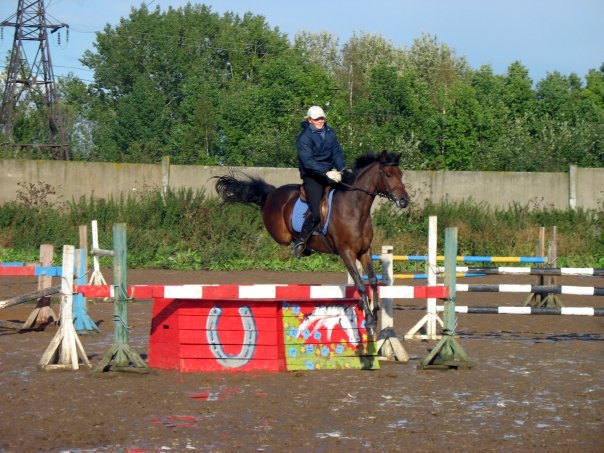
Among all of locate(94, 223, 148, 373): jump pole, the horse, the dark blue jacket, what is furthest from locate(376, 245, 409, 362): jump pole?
locate(94, 223, 148, 373): jump pole

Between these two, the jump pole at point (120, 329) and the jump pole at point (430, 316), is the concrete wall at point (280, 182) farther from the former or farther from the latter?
the jump pole at point (120, 329)

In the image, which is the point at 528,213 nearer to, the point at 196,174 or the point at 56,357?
the point at 196,174

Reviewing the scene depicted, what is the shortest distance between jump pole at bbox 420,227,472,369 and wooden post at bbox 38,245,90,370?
11.8ft

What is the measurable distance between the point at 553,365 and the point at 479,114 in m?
43.1

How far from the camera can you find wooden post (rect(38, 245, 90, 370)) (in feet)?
30.6

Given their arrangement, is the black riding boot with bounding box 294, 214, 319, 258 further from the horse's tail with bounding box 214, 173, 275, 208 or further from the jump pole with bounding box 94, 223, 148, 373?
the jump pole with bounding box 94, 223, 148, 373

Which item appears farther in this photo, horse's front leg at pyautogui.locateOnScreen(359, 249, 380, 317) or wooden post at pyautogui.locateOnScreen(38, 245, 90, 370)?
horse's front leg at pyautogui.locateOnScreen(359, 249, 380, 317)

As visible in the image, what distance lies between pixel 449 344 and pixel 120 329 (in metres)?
3.41

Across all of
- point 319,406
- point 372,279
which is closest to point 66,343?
point 319,406

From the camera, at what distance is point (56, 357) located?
945 cm

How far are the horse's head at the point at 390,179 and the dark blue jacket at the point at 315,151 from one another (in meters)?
0.52

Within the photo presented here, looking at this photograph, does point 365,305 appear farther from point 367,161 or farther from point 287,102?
point 287,102

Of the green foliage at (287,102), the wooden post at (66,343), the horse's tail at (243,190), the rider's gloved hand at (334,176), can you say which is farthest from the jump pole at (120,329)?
the green foliage at (287,102)

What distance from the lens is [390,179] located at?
1016cm
